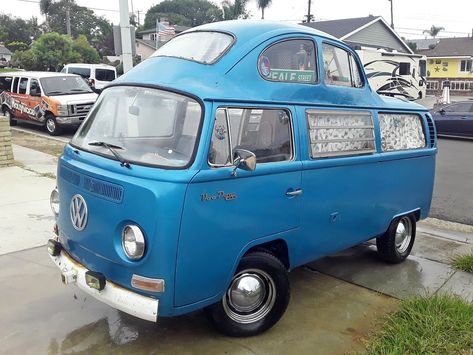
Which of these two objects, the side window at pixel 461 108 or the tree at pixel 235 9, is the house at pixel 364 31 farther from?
the tree at pixel 235 9

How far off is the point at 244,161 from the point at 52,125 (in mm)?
12499

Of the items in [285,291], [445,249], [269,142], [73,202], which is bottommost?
[445,249]

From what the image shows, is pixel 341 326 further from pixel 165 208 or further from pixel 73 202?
pixel 73 202

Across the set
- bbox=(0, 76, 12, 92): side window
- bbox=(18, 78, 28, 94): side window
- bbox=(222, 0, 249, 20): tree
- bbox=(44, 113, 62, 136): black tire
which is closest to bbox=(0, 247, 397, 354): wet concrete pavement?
bbox=(44, 113, 62, 136): black tire

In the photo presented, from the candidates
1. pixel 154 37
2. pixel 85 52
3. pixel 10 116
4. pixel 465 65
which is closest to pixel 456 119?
pixel 10 116


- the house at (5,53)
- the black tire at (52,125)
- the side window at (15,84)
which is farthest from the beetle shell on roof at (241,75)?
the house at (5,53)

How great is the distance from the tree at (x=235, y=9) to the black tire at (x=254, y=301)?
61.9 metres

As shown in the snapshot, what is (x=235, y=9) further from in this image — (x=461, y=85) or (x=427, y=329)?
(x=427, y=329)

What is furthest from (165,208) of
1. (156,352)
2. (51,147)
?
(51,147)

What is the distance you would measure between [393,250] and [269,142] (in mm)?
2250

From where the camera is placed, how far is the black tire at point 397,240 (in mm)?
5008

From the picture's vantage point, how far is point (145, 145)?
338 cm

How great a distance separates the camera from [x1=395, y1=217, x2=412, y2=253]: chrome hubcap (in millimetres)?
5172

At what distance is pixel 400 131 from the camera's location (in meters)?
4.98
